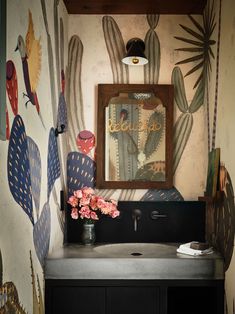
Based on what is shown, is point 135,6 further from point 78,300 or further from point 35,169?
point 78,300

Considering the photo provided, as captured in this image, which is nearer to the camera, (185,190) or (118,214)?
(118,214)

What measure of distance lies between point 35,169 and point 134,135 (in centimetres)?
105

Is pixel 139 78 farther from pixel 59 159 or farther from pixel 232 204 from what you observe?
pixel 232 204

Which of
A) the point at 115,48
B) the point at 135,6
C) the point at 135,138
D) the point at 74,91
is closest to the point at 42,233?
the point at 135,138

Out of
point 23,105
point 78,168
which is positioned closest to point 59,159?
point 78,168

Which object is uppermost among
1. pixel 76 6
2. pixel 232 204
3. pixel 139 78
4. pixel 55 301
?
pixel 76 6

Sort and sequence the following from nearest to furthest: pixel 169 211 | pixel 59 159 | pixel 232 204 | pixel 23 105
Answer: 1. pixel 23 105
2. pixel 232 204
3. pixel 59 159
4. pixel 169 211

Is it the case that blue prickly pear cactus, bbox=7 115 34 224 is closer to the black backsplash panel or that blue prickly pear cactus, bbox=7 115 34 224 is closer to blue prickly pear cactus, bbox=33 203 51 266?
blue prickly pear cactus, bbox=33 203 51 266

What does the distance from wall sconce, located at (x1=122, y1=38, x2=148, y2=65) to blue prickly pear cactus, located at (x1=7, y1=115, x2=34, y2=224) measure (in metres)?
1.22

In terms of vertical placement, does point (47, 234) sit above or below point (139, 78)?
below

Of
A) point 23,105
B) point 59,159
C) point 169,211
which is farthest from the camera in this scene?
point 169,211

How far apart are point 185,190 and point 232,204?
0.74 metres

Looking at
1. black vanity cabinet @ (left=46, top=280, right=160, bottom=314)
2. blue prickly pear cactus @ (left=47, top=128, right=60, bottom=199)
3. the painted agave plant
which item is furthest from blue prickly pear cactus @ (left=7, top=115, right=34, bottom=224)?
the painted agave plant

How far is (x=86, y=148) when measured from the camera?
2953mm
